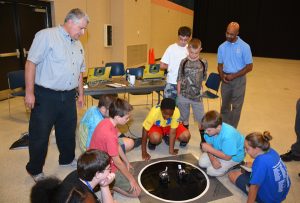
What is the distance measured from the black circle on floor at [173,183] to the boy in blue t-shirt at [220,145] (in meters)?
0.18

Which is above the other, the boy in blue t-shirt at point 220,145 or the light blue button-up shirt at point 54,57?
the light blue button-up shirt at point 54,57

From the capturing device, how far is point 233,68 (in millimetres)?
3510

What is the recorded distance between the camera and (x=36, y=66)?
2246 mm

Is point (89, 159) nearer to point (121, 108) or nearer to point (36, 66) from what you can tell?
point (121, 108)

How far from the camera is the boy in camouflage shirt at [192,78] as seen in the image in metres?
3.13

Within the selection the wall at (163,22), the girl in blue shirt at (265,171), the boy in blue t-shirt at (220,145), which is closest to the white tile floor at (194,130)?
the boy in blue t-shirt at (220,145)

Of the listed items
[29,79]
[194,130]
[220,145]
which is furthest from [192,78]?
[29,79]

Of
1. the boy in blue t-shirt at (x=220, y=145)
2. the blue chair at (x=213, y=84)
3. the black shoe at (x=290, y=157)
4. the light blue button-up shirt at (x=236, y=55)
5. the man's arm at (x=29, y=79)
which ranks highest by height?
the light blue button-up shirt at (x=236, y=55)

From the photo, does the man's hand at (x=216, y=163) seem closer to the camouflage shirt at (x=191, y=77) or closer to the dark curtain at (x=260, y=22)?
the camouflage shirt at (x=191, y=77)

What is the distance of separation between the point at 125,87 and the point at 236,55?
1.64 metres

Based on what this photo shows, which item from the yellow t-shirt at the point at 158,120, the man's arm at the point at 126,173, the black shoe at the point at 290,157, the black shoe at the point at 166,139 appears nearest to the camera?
the man's arm at the point at 126,173

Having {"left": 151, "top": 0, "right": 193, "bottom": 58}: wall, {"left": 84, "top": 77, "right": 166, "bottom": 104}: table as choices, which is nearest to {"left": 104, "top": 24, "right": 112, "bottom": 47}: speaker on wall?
{"left": 151, "top": 0, "right": 193, "bottom": 58}: wall

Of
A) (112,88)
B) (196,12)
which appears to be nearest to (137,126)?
(112,88)

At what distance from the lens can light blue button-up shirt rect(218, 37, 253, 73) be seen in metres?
3.43
